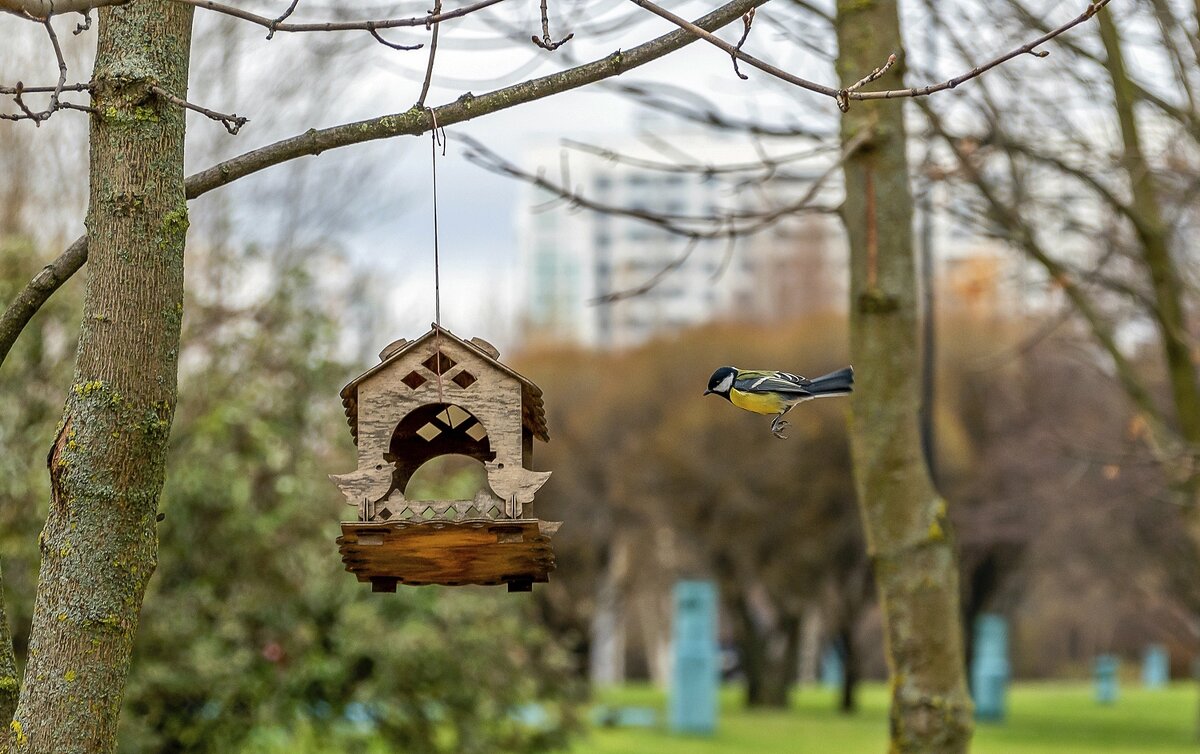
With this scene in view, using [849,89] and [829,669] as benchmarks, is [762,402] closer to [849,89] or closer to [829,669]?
[849,89]

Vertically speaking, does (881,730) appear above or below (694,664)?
below

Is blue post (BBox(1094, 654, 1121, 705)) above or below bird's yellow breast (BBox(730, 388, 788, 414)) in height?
below

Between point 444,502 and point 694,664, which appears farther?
point 694,664

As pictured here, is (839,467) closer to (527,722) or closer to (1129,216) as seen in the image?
(527,722)

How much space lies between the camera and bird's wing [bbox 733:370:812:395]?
261cm

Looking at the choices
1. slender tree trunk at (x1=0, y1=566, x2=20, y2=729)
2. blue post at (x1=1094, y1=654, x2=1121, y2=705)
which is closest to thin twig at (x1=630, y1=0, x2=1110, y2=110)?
slender tree trunk at (x1=0, y1=566, x2=20, y2=729)

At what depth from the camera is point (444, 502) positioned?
268 cm

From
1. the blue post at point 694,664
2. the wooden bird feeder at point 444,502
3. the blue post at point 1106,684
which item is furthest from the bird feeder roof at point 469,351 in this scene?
the blue post at point 1106,684

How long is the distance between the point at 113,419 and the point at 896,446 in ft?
8.64

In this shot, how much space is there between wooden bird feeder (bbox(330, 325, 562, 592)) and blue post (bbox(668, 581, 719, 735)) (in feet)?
52.0

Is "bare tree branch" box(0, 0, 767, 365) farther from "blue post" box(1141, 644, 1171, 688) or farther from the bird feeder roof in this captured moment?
"blue post" box(1141, 644, 1171, 688)

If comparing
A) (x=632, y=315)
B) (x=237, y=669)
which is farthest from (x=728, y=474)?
(x=632, y=315)

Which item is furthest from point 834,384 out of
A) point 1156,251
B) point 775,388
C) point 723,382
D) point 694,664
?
point 694,664

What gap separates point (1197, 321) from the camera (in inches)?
484
